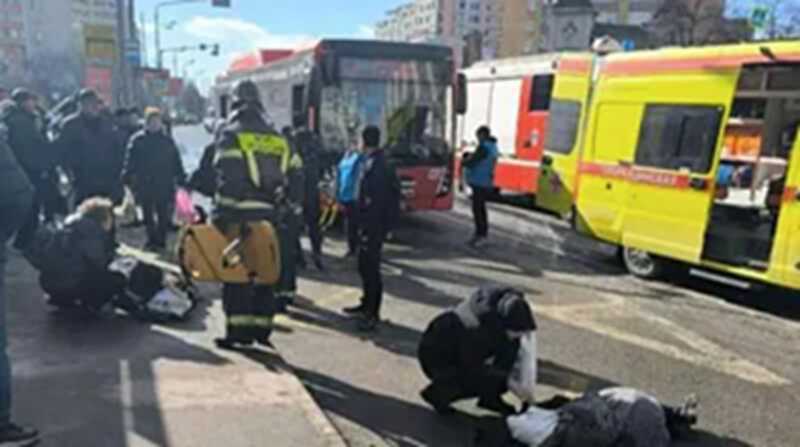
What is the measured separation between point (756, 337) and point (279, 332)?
454cm

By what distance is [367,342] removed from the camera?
646 cm

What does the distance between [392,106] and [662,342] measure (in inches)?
251

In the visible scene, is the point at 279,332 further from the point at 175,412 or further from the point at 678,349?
the point at 678,349

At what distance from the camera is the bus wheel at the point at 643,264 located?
9.53m

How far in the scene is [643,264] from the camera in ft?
31.7

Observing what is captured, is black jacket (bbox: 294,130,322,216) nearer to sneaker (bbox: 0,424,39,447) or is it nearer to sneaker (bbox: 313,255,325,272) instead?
sneaker (bbox: 313,255,325,272)

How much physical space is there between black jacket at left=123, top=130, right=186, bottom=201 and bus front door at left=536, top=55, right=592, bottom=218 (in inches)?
248

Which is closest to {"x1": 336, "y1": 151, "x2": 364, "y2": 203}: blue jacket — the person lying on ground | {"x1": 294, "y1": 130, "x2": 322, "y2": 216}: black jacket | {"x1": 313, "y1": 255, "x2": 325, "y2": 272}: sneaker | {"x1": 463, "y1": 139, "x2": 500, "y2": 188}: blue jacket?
{"x1": 294, "y1": 130, "x2": 322, "y2": 216}: black jacket

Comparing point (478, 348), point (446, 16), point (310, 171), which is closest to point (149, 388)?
point (478, 348)

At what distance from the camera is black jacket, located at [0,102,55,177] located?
8859 mm

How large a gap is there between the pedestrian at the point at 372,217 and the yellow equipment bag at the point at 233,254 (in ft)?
4.40

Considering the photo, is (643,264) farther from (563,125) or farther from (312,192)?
(312,192)

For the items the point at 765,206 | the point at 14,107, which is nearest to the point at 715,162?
the point at 765,206

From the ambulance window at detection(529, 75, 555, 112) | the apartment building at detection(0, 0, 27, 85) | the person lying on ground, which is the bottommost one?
the person lying on ground
